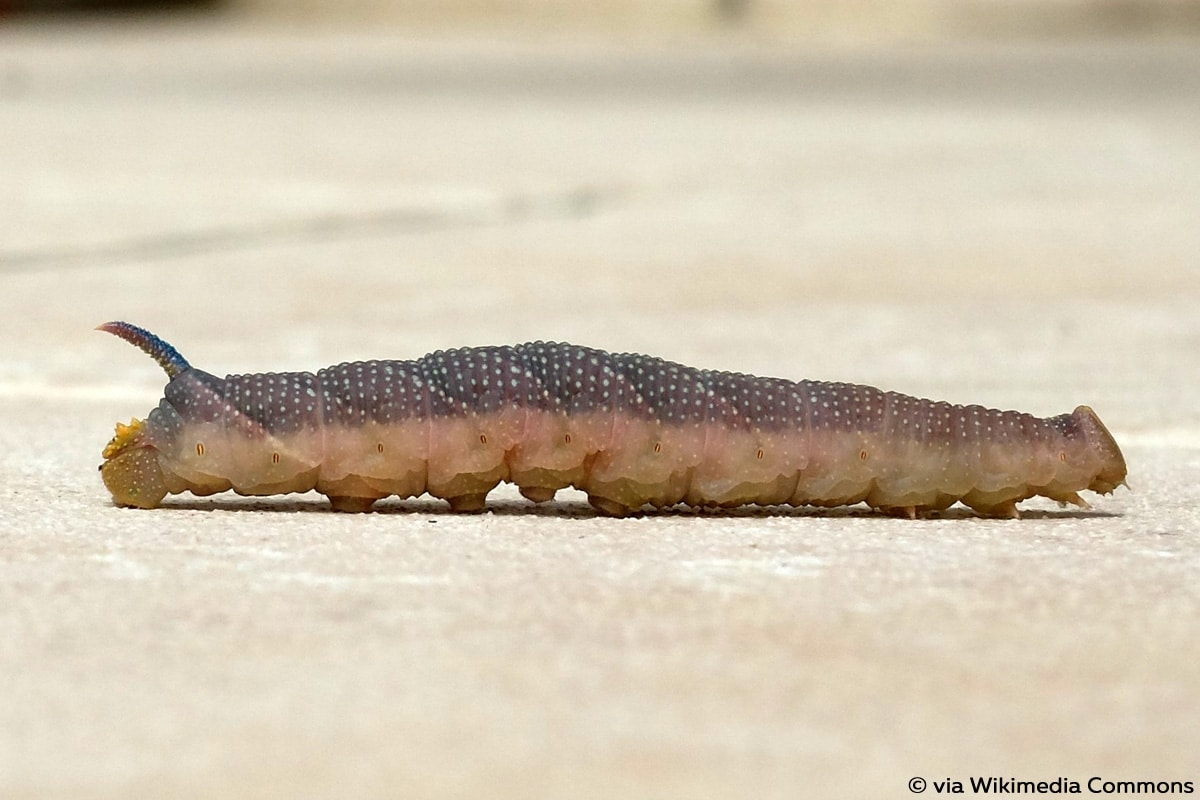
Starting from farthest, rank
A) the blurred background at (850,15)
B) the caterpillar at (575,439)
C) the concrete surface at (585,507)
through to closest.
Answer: the blurred background at (850,15), the caterpillar at (575,439), the concrete surface at (585,507)

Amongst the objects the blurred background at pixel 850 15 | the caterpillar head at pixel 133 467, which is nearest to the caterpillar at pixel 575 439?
the caterpillar head at pixel 133 467

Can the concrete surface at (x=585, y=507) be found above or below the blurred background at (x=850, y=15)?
below

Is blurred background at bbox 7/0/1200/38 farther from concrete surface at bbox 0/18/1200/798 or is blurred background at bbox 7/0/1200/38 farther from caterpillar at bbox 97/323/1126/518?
caterpillar at bbox 97/323/1126/518

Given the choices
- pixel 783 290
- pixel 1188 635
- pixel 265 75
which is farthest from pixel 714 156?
pixel 1188 635

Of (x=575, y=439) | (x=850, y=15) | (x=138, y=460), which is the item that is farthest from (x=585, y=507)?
(x=850, y=15)

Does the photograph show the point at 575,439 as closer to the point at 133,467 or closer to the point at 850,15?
the point at 133,467

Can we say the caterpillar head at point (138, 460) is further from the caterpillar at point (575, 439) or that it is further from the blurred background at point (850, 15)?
the blurred background at point (850, 15)

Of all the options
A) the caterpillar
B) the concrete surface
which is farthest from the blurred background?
the caterpillar

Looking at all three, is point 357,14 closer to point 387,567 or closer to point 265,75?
point 265,75
